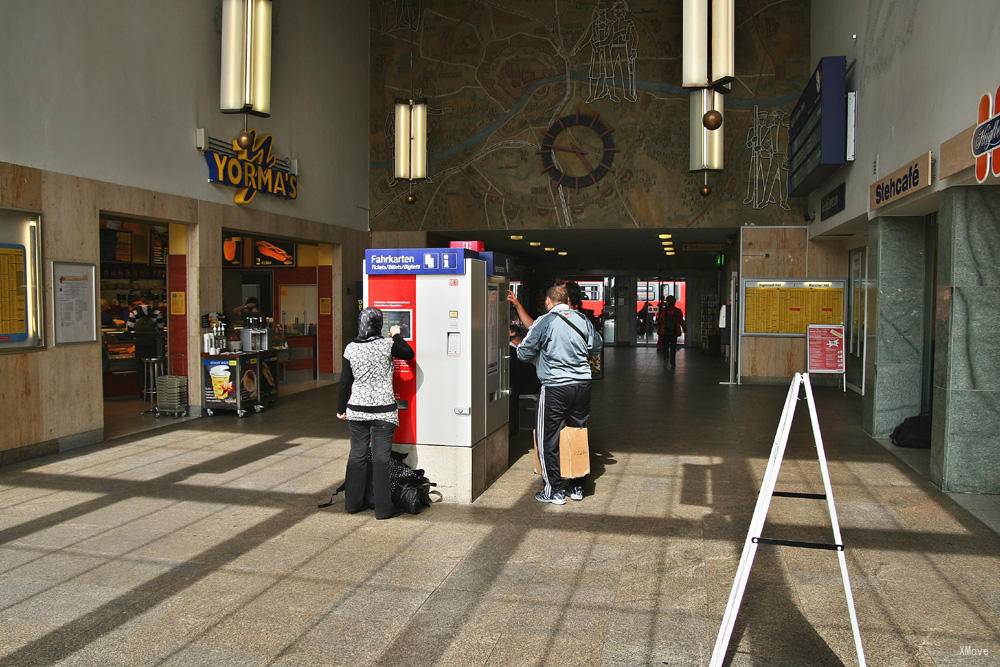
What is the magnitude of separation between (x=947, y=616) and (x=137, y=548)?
15.2 ft

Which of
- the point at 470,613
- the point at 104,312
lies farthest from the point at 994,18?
the point at 104,312

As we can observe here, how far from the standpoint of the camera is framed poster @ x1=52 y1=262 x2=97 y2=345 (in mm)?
8055

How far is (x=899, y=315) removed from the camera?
27.7 ft

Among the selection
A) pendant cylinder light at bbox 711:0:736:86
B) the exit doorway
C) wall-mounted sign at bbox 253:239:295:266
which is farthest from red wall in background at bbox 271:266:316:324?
the exit doorway

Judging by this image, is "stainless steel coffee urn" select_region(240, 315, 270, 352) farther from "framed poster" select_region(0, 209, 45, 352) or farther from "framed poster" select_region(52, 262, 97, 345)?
"framed poster" select_region(0, 209, 45, 352)

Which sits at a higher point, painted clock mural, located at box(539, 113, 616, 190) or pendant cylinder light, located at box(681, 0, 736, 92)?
painted clock mural, located at box(539, 113, 616, 190)

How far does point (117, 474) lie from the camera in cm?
695

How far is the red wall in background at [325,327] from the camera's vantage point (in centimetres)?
1476

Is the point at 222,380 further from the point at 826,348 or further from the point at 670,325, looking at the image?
the point at 670,325

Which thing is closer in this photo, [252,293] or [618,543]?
[618,543]

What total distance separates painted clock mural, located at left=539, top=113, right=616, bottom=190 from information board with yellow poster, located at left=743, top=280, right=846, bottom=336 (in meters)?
3.60

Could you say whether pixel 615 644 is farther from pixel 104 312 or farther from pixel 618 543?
pixel 104 312

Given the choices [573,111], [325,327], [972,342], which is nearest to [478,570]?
[972,342]

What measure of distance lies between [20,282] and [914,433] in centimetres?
928
